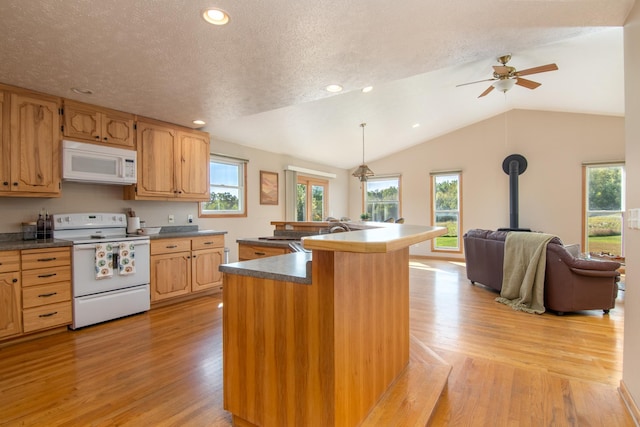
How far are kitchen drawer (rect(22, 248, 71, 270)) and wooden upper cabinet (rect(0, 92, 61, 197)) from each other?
575 millimetres

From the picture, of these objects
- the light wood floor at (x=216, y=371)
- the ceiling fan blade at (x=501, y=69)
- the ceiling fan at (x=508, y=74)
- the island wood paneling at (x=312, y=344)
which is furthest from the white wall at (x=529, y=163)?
the island wood paneling at (x=312, y=344)

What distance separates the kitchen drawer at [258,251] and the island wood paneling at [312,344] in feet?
4.65

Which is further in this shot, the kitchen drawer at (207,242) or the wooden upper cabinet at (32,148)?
the kitchen drawer at (207,242)

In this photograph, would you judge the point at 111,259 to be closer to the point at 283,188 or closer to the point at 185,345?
the point at 185,345

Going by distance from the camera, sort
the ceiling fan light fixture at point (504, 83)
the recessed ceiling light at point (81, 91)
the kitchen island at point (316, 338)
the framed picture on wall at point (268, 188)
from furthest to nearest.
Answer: the framed picture on wall at point (268, 188)
the ceiling fan light fixture at point (504, 83)
the recessed ceiling light at point (81, 91)
the kitchen island at point (316, 338)

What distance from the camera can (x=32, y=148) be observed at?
2.94 m

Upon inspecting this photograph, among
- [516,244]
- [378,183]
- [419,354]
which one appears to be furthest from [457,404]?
[378,183]

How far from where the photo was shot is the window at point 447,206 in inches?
290

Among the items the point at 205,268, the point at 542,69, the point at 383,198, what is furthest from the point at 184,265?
the point at 383,198

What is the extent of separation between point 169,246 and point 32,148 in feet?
5.24

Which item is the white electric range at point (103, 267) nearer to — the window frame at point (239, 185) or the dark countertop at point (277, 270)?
the window frame at point (239, 185)

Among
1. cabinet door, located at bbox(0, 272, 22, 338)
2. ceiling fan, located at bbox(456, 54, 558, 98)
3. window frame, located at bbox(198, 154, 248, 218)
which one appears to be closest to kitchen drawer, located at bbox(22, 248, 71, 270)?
cabinet door, located at bbox(0, 272, 22, 338)

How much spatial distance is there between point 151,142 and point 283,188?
2892 millimetres

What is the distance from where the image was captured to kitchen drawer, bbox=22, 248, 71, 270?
2.75 m
